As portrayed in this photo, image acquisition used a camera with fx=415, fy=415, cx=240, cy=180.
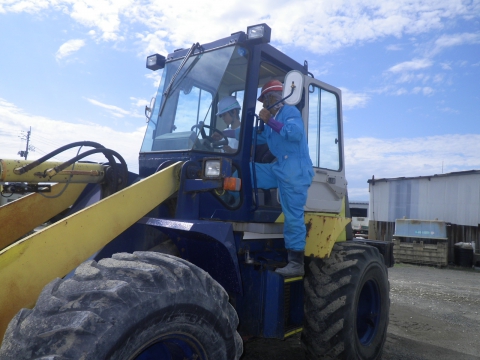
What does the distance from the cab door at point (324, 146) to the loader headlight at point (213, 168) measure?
4.66 feet

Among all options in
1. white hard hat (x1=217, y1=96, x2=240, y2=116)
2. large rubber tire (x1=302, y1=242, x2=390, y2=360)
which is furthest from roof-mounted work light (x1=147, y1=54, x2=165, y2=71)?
large rubber tire (x1=302, y1=242, x2=390, y2=360)

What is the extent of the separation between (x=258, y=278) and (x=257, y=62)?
1.92 metres

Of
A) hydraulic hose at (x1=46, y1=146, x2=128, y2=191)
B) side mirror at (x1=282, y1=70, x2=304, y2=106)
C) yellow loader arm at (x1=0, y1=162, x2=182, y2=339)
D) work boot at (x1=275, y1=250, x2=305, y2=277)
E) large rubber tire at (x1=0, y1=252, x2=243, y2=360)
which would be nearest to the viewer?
large rubber tire at (x1=0, y1=252, x2=243, y2=360)

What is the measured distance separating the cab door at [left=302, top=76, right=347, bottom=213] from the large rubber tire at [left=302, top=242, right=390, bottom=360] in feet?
1.83

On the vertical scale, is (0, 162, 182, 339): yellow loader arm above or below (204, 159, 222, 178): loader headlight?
below

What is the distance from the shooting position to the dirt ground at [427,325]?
16.0 feet

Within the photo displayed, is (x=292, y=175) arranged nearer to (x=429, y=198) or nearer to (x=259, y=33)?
(x=259, y=33)

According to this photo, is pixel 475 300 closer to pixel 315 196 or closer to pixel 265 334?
pixel 315 196

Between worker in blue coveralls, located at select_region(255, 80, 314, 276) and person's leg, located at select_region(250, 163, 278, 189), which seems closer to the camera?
worker in blue coveralls, located at select_region(255, 80, 314, 276)

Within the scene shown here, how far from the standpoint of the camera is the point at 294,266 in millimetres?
3537

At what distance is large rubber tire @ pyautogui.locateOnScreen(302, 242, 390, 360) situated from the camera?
357 cm

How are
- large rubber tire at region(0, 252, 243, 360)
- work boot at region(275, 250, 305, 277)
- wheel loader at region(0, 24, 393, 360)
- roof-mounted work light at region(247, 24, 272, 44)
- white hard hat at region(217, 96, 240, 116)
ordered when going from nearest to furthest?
large rubber tire at region(0, 252, 243, 360) < wheel loader at region(0, 24, 393, 360) < work boot at region(275, 250, 305, 277) < roof-mounted work light at region(247, 24, 272, 44) < white hard hat at region(217, 96, 240, 116)

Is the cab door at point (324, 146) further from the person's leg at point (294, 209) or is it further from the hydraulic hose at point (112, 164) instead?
the hydraulic hose at point (112, 164)

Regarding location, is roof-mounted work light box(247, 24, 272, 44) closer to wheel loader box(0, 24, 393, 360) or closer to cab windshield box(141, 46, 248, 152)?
wheel loader box(0, 24, 393, 360)
